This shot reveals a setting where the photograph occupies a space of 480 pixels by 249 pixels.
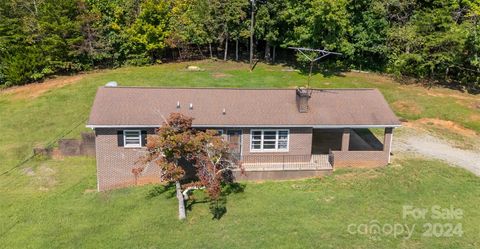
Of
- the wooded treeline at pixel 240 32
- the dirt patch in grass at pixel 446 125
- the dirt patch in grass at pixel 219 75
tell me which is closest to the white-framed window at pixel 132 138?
the dirt patch in grass at pixel 446 125

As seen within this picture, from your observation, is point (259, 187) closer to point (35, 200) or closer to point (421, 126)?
point (35, 200)

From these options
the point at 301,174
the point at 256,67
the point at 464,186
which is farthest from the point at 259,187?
the point at 256,67

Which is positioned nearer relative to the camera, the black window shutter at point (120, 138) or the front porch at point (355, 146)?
the black window shutter at point (120, 138)

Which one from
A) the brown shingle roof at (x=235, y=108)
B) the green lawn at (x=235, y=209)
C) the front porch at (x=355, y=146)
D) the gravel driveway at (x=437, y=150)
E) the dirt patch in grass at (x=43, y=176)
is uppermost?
the brown shingle roof at (x=235, y=108)

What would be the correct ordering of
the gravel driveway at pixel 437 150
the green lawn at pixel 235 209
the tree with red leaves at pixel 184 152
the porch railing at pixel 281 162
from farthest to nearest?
1. the gravel driveway at pixel 437 150
2. the porch railing at pixel 281 162
3. the tree with red leaves at pixel 184 152
4. the green lawn at pixel 235 209

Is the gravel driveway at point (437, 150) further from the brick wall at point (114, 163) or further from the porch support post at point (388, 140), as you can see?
the brick wall at point (114, 163)

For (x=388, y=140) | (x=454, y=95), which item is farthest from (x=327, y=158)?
(x=454, y=95)

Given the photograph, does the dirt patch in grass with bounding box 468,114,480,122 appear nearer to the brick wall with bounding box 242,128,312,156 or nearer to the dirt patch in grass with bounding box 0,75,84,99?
the brick wall with bounding box 242,128,312,156

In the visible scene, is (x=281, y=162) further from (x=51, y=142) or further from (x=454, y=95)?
(x=454, y=95)
